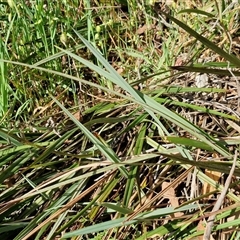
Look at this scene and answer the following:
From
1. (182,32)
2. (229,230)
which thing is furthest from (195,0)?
(229,230)

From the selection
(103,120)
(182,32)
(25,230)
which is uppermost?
(182,32)

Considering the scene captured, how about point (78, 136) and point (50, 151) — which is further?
point (78, 136)

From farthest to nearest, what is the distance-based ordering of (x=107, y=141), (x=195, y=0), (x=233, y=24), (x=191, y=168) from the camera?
(x=195, y=0) < (x=233, y=24) < (x=107, y=141) < (x=191, y=168)

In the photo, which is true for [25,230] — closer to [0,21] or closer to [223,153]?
[223,153]

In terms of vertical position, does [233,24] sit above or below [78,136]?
above

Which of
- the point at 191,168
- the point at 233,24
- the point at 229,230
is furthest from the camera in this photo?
the point at 233,24

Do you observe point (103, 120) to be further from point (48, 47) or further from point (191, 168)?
point (48, 47)
